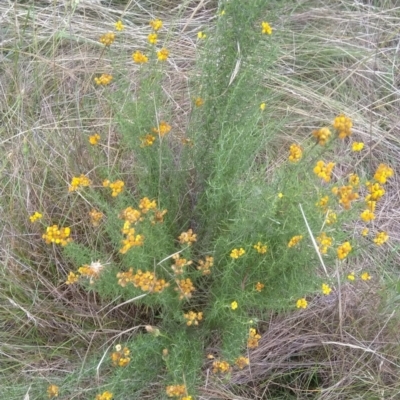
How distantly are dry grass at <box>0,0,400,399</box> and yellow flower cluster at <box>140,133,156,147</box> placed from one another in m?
0.34

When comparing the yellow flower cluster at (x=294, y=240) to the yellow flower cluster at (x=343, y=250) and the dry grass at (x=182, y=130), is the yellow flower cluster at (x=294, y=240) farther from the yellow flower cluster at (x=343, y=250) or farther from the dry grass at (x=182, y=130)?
the dry grass at (x=182, y=130)

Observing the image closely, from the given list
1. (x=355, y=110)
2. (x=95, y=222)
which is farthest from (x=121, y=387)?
(x=355, y=110)

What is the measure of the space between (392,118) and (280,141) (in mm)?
551

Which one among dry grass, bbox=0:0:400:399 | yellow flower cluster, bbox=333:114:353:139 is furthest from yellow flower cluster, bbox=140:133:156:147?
yellow flower cluster, bbox=333:114:353:139

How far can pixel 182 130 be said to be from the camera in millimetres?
2129

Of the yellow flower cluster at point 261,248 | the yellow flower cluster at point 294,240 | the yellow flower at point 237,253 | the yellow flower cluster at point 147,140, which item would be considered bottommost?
the yellow flower cluster at point 261,248

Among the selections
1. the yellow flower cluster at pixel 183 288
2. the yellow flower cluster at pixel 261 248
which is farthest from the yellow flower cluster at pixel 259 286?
the yellow flower cluster at pixel 183 288

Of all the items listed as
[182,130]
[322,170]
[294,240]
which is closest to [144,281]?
[294,240]

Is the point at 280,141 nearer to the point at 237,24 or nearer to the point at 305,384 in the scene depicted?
the point at 237,24

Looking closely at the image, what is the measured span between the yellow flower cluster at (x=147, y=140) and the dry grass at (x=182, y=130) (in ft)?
1.13

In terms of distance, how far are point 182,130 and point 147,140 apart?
55 centimetres

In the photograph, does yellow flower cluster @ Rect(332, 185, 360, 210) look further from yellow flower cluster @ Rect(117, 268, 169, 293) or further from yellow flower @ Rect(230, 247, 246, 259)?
yellow flower cluster @ Rect(117, 268, 169, 293)

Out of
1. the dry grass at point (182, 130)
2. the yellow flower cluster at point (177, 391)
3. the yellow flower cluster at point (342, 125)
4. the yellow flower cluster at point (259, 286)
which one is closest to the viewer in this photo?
the yellow flower cluster at point (342, 125)

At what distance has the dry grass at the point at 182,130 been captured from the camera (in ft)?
6.16
